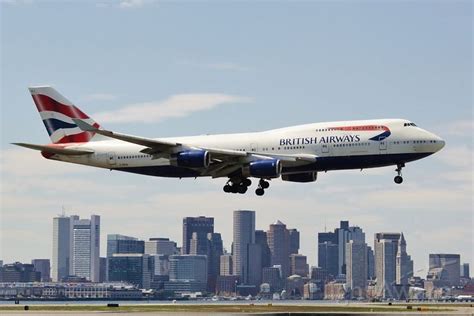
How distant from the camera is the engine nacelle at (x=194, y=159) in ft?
367

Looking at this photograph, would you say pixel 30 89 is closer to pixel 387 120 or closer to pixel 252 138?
pixel 252 138

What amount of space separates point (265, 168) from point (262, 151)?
3544mm

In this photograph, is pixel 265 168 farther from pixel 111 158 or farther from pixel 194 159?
pixel 111 158

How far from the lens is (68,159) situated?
122000 mm

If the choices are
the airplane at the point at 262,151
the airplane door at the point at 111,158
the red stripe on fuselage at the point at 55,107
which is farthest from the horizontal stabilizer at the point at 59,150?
the red stripe on fuselage at the point at 55,107

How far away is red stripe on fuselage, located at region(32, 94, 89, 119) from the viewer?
127250mm

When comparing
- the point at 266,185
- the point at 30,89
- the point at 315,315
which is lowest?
the point at 315,315

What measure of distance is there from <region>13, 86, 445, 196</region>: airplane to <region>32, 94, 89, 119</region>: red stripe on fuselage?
4592 millimetres

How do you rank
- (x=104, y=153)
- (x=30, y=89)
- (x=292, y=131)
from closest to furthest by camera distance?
(x=292, y=131) → (x=104, y=153) → (x=30, y=89)

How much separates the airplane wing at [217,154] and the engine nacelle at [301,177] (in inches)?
228

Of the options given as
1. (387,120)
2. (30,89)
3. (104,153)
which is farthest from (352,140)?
(30,89)

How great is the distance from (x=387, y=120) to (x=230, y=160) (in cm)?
1588

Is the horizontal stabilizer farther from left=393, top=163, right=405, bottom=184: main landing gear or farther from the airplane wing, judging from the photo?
left=393, top=163, right=405, bottom=184: main landing gear

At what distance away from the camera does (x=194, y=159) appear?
4402 inches
